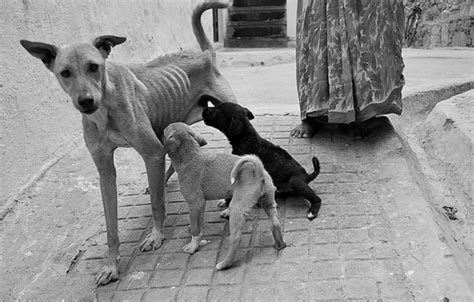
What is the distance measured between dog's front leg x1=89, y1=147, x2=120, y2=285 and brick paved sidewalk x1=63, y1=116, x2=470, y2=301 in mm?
73

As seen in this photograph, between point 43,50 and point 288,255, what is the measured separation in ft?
5.66

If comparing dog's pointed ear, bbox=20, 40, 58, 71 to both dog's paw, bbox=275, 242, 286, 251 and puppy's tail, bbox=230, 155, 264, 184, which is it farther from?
dog's paw, bbox=275, 242, 286, 251

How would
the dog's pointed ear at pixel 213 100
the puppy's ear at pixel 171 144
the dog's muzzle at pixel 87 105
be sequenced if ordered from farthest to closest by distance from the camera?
the dog's pointed ear at pixel 213 100 → the puppy's ear at pixel 171 144 → the dog's muzzle at pixel 87 105

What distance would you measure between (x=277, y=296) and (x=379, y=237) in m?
0.80

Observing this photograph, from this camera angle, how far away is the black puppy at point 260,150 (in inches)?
140

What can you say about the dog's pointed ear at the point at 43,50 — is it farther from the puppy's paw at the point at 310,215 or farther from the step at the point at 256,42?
the step at the point at 256,42

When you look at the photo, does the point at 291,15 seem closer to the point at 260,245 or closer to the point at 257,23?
the point at 257,23

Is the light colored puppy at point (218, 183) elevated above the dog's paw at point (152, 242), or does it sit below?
above

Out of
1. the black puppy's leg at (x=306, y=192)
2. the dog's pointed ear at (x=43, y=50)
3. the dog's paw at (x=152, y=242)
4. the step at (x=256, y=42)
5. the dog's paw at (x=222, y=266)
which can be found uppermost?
the dog's pointed ear at (x=43, y=50)

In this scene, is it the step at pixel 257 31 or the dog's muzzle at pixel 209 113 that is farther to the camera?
the step at pixel 257 31

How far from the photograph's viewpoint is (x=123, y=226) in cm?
373

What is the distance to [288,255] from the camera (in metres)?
3.08

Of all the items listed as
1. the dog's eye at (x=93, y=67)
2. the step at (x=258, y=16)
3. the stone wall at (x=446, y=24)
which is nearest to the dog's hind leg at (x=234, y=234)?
the dog's eye at (x=93, y=67)

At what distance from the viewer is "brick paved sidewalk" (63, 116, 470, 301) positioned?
2.77 m
